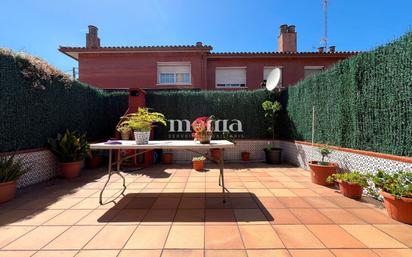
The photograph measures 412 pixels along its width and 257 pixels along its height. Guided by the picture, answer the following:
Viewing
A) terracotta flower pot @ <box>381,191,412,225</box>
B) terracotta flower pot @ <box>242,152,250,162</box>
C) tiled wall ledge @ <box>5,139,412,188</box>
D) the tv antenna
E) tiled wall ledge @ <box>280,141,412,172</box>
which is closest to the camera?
terracotta flower pot @ <box>381,191,412,225</box>

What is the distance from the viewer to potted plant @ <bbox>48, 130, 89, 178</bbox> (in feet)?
16.8

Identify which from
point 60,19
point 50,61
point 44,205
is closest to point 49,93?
point 50,61

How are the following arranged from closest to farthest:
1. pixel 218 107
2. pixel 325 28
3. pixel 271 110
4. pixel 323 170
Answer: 1. pixel 323 170
2. pixel 271 110
3. pixel 218 107
4. pixel 325 28

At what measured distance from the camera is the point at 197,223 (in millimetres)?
2736

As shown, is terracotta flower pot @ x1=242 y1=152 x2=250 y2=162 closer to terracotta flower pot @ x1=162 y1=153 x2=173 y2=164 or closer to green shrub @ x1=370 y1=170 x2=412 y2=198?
terracotta flower pot @ x1=162 y1=153 x2=173 y2=164

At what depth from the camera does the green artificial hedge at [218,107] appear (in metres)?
7.66

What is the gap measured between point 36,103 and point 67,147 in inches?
49.1

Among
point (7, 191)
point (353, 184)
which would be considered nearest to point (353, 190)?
point (353, 184)

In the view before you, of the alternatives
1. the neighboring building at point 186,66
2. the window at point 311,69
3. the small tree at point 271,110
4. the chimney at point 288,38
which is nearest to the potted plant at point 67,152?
the neighboring building at point 186,66

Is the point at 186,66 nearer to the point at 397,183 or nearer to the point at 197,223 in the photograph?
the point at 197,223

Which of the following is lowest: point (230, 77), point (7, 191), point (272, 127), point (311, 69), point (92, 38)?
point (7, 191)

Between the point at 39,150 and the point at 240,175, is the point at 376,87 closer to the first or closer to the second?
the point at 240,175

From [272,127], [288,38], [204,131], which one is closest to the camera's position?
[204,131]

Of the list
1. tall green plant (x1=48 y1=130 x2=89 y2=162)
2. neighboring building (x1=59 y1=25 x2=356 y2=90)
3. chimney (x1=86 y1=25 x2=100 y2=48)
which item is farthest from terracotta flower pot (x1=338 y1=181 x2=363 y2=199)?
chimney (x1=86 y1=25 x2=100 y2=48)
